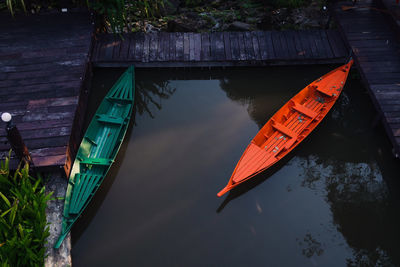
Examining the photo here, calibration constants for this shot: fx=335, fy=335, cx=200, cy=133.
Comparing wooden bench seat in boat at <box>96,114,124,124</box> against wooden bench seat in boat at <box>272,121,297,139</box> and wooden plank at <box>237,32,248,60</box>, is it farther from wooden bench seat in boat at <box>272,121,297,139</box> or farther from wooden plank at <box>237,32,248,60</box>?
wooden plank at <box>237,32,248,60</box>

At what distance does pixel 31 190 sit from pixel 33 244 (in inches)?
39.5

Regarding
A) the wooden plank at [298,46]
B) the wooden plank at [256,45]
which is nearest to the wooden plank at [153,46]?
the wooden plank at [256,45]

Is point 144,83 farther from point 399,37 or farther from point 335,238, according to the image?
point 399,37

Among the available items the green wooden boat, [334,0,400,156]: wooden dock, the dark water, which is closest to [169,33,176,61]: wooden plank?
the dark water

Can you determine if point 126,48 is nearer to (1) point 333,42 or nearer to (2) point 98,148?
(2) point 98,148

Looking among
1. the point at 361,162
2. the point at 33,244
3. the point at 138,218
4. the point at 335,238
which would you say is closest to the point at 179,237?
the point at 138,218

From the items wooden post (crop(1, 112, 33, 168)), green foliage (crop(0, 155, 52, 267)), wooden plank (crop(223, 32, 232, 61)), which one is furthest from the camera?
wooden plank (crop(223, 32, 232, 61))

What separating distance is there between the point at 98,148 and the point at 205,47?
15.7 feet

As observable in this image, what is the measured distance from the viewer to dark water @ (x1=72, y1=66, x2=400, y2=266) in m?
6.94

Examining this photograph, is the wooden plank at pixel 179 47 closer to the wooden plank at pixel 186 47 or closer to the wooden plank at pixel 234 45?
the wooden plank at pixel 186 47

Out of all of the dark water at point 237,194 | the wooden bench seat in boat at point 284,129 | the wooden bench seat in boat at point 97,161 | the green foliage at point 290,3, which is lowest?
the dark water at point 237,194

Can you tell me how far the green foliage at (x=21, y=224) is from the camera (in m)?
5.68

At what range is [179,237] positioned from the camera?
7086mm

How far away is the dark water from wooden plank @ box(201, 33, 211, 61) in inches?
42.8
